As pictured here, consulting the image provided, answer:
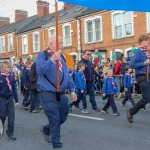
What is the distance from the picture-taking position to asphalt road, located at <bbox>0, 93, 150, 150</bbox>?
20.2ft

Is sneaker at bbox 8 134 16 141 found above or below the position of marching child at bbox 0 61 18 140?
below

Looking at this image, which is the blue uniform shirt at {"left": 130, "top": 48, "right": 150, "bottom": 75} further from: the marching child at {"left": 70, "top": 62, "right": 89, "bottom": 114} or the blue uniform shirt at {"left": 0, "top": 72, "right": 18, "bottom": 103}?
the marching child at {"left": 70, "top": 62, "right": 89, "bottom": 114}

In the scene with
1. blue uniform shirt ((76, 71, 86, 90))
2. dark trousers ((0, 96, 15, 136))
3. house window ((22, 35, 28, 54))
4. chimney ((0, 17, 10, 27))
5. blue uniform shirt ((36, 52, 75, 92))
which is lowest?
dark trousers ((0, 96, 15, 136))

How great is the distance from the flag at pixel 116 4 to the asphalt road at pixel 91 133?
238cm

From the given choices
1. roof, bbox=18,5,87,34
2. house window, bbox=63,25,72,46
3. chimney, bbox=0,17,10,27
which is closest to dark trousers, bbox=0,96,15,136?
roof, bbox=18,5,87,34

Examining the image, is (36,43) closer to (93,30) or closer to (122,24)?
(93,30)

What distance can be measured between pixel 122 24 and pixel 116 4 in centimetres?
1985

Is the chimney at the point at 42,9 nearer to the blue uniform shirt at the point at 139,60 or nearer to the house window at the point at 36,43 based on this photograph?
the house window at the point at 36,43

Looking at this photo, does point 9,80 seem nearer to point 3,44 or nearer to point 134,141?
point 134,141

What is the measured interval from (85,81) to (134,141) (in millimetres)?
4747

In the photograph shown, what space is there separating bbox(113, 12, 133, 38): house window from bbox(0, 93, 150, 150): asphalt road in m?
15.4

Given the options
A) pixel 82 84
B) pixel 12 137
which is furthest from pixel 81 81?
pixel 12 137

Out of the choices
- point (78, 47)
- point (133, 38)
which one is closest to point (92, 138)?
point (133, 38)

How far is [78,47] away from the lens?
2941cm
